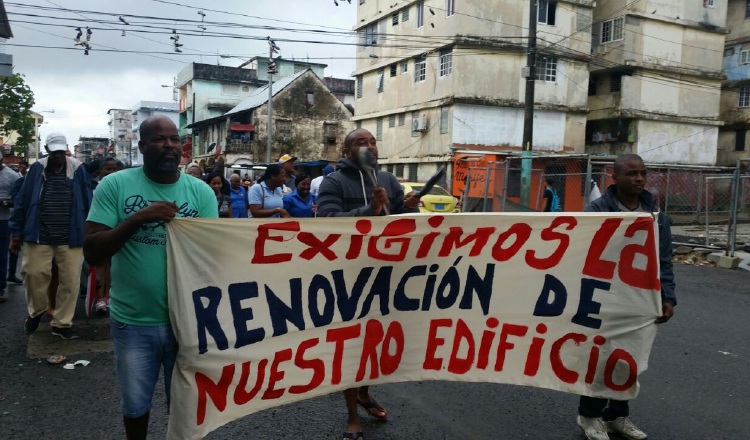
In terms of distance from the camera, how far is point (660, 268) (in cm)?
372

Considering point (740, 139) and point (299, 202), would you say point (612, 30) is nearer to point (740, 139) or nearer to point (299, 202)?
point (740, 139)

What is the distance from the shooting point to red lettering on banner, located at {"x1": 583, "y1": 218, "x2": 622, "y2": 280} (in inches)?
142

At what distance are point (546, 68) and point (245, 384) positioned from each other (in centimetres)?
3034

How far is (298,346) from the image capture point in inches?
130

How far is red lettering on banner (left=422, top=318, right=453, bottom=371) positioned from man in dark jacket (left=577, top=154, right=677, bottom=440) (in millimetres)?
977

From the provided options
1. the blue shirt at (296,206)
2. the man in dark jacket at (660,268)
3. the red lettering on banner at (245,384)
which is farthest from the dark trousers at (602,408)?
the blue shirt at (296,206)

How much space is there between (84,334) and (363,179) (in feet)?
12.5

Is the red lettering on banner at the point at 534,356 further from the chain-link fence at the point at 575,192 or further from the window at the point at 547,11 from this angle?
the window at the point at 547,11

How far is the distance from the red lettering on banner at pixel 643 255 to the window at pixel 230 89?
5894 cm

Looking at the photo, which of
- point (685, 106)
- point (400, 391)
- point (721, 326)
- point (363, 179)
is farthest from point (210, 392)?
point (685, 106)

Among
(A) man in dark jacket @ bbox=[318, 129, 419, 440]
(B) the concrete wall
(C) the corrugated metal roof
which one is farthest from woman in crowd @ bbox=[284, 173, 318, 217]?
(C) the corrugated metal roof

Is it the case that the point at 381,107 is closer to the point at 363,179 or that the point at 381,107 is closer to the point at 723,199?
the point at 723,199

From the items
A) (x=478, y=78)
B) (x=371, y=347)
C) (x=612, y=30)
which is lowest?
(x=371, y=347)

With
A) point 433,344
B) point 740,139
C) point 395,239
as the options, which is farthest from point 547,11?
point 433,344
